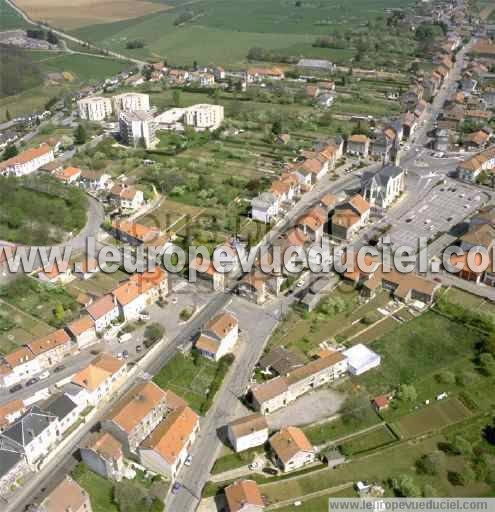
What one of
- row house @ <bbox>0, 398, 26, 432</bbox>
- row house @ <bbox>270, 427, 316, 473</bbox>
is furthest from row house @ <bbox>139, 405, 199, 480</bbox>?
row house @ <bbox>0, 398, 26, 432</bbox>

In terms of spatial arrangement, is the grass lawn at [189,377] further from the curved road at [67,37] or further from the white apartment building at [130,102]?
the curved road at [67,37]

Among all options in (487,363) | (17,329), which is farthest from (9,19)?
(487,363)

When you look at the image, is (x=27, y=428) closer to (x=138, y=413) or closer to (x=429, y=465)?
(x=138, y=413)

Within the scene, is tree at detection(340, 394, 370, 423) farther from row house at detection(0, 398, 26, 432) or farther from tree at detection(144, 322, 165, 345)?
row house at detection(0, 398, 26, 432)

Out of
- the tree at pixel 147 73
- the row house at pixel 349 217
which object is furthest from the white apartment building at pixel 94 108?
the row house at pixel 349 217

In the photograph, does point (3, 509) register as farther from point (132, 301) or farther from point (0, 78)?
point (0, 78)

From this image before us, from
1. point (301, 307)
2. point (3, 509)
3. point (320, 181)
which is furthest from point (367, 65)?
point (3, 509)

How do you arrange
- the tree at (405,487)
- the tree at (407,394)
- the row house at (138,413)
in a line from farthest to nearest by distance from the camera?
the tree at (407,394) → the row house at (138,413) → the tree at (405,487)
